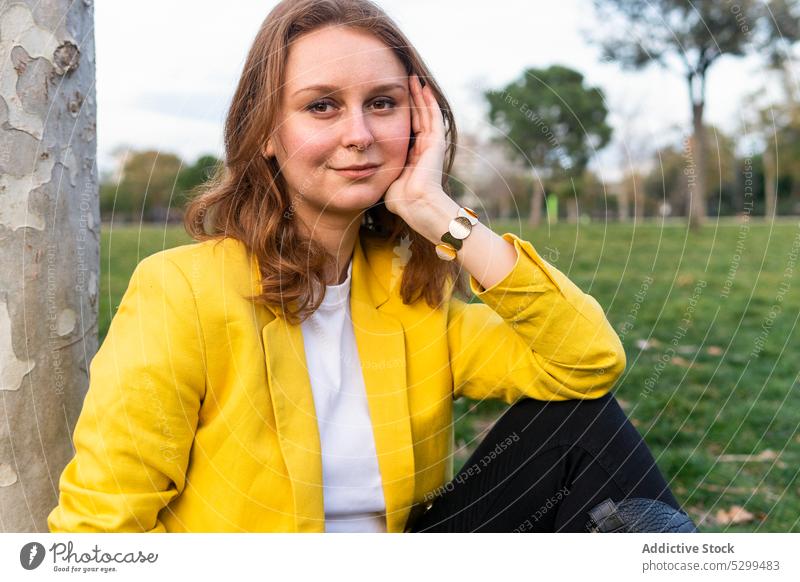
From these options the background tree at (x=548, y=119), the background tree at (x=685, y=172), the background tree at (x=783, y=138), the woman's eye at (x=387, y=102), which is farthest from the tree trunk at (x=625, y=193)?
the woman's eye at (x=387, y=102)

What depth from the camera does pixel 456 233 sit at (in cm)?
169

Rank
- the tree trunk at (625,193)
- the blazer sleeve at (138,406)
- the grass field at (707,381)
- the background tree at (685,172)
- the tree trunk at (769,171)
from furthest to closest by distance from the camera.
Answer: the tree trunk at (769,171), the tree trunk at (625,193), the background tree at (685,172), the grass field at (707,381), the blazer sleeve at (138,406)

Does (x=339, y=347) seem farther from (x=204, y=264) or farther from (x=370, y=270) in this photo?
(x=204, y=264)

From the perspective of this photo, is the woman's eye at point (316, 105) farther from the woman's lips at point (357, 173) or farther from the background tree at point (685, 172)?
the background tree at point (685, 172)

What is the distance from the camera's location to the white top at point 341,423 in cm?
165

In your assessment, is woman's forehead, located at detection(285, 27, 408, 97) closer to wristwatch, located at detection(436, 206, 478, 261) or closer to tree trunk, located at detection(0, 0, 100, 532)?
wristwatch, located at detection(436, 206, 478, 261)

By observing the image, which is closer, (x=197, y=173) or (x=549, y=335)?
(x=549, y=335)

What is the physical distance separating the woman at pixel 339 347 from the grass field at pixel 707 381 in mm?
361

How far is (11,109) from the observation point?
156cm

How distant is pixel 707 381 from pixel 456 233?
2566mm

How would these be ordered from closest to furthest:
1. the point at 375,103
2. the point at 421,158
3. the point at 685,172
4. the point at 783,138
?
the point at 375,103 → the point at 421,158 → the point at 685,172 → the point at 783,138

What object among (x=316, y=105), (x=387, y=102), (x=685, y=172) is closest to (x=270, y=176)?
(x=316, y=105)

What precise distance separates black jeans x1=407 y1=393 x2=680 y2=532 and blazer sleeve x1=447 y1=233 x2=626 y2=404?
0.04 metres
